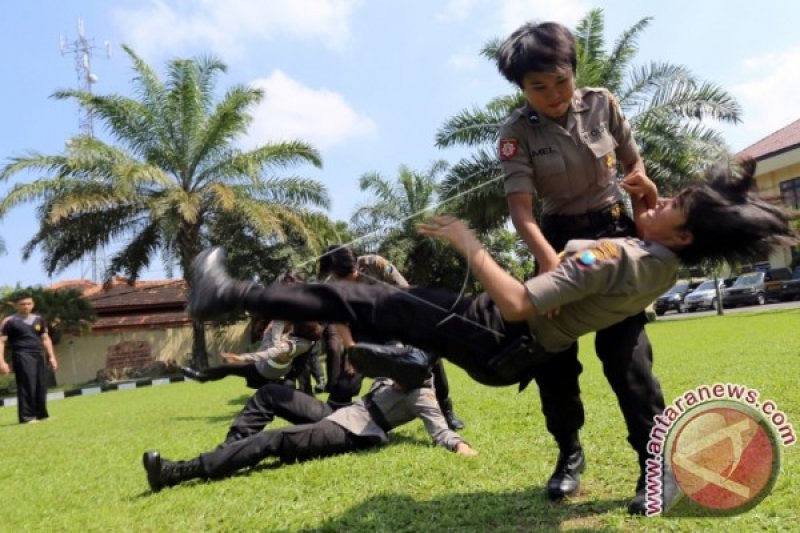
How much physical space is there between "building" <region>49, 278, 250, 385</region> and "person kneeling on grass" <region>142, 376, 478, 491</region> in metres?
22.0

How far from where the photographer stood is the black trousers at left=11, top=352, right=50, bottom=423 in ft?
32.0

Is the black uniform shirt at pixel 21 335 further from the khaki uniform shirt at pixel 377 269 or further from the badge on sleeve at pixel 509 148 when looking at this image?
the badge on sleeve at pixel 509 148

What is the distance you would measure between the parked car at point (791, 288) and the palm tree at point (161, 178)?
59.9 feet

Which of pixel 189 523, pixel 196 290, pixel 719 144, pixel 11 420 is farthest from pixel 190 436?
pixel 719 144

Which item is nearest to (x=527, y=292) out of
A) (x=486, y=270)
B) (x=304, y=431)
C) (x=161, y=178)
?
(x=486, y=270)

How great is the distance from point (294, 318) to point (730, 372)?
539 cm

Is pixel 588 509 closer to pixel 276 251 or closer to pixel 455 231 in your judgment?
pixel 455 231

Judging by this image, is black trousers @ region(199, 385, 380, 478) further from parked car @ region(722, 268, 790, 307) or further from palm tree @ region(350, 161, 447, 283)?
parked car @ region(722, 268, 790, 307)

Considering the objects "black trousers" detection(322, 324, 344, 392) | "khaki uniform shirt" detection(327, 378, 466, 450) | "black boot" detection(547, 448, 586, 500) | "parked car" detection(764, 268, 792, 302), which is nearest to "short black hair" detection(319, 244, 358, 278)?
"khaki uniform shirt" detection(327, 378, 466, 450)

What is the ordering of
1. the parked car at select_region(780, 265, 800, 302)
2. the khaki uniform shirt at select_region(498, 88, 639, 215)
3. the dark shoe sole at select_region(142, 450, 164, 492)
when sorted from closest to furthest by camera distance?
the khaki uniform shirt at select_region(498, 88, 639, 215) → the dark shoe sole at select_region(142, 450, 164, 492) → the parked car at select_region(780, 265, 800, 302)

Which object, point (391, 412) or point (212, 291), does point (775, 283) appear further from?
point (212, 291)

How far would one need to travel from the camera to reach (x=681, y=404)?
266 cm

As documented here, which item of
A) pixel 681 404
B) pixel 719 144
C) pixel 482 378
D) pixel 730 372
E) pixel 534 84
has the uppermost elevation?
pixel 719 144

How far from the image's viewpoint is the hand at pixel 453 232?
2605 mm
